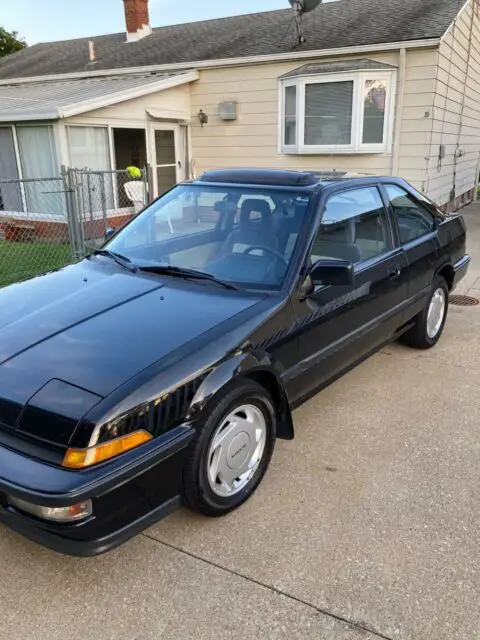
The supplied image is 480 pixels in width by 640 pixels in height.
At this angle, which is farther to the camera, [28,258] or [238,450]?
[28,258]

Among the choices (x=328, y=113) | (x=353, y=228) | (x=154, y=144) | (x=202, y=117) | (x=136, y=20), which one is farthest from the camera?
(x=136, y=20)

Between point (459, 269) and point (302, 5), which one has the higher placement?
point (302, 5)

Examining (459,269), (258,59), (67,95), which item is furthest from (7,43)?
(459,269)

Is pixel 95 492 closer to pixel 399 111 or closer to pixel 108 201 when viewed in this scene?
pixel 108 201

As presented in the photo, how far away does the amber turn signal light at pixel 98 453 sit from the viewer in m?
1.92

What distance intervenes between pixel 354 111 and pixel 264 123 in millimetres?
1935

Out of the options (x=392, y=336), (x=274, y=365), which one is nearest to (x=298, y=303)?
(x=274, y=365)

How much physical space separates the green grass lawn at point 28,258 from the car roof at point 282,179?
12.6 ft

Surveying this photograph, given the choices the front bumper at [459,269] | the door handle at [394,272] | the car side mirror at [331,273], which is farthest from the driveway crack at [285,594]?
the front bumper at [459,269]

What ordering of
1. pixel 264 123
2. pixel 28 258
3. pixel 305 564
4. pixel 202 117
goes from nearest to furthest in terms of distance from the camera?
pixel 305 564
pixel 28 258
pixel 264 123
pixel 202 117

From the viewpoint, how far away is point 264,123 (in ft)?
34.5

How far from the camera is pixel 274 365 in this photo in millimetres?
2660

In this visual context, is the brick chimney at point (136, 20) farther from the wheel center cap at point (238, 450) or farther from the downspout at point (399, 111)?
the wheel center cap at point (238, 450)

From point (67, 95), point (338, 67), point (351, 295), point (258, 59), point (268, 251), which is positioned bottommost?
point (351, 295)
